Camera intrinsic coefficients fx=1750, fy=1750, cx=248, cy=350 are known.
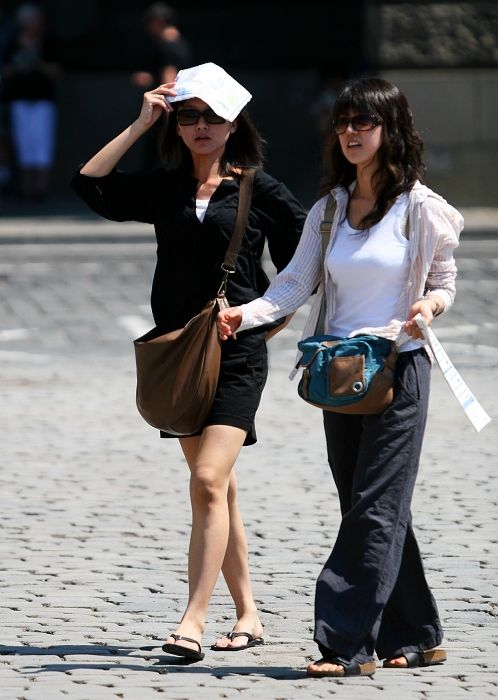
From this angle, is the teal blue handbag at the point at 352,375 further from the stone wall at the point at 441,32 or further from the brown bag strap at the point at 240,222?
the stone wall at the point at 441,32

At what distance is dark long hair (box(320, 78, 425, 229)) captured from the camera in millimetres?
5078

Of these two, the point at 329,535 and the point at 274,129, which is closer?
the point at 329,535

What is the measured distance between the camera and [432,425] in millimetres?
9836

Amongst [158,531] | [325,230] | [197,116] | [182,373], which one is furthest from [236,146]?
[158,531]

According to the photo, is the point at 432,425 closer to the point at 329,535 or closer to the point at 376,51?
the point at 329,535

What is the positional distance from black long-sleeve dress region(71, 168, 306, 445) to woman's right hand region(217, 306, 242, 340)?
0.49 feet

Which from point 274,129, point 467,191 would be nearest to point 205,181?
point 467,191

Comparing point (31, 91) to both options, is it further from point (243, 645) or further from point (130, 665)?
point (130, 665)

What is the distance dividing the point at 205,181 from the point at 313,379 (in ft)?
2.83

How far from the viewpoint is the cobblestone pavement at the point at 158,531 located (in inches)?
202

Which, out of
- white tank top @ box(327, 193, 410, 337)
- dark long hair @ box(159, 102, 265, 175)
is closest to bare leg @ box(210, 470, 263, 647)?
white tank top @ box(327, 193, 410, 337)

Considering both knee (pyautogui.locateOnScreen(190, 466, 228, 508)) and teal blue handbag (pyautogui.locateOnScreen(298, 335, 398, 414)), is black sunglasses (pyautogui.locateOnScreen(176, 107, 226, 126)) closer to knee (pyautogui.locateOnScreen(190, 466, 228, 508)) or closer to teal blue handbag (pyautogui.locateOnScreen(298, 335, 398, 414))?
teal blue handbag (pyautogui.locateOnScreen(298, 335, 398, 414))

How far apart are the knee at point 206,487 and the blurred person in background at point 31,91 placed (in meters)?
15.7

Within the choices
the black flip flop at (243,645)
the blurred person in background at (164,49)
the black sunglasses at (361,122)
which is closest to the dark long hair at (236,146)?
the black sunglasses at (361,122)
